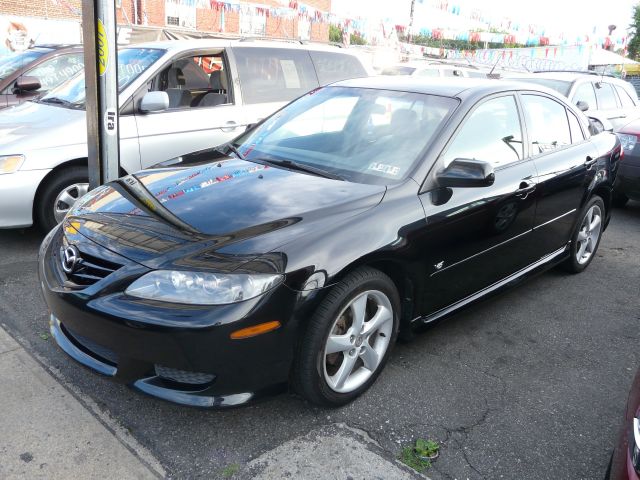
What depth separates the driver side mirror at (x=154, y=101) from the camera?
4.91 metres

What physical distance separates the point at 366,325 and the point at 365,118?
4.62ft

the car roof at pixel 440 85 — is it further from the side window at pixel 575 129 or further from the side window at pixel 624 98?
the side window at pixel 624 98

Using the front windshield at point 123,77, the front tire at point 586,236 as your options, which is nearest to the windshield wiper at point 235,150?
the front windshield at point 123,77

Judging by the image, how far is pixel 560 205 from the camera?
13.3 feet

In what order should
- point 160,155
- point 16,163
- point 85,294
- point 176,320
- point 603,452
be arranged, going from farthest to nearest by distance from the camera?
point 160,155 → point 16,163 → point 603,452 → point 85,294 → point 176,320

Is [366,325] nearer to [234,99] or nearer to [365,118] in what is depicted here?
[365,118]

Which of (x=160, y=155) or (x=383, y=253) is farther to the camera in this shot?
(x=160, y=155)

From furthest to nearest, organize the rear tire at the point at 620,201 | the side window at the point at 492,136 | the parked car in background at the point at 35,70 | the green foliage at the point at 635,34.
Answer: the green foliage at the point at 635,34 → the rear tire at the point at 620,201 → the parked car in background at the point at 35,70 → the side window at the point at 492,136

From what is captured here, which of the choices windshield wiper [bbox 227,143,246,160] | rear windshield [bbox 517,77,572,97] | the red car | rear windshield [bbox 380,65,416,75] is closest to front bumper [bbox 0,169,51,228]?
windshield wiper [bbox 227,143,246,160]

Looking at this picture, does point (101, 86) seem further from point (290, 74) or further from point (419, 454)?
point (419, 454)

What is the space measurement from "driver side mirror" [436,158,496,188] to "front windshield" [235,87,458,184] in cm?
20

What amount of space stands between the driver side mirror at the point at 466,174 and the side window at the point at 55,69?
5.95m

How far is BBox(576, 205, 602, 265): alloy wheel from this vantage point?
4.61m

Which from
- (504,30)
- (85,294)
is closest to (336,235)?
(85,294)
